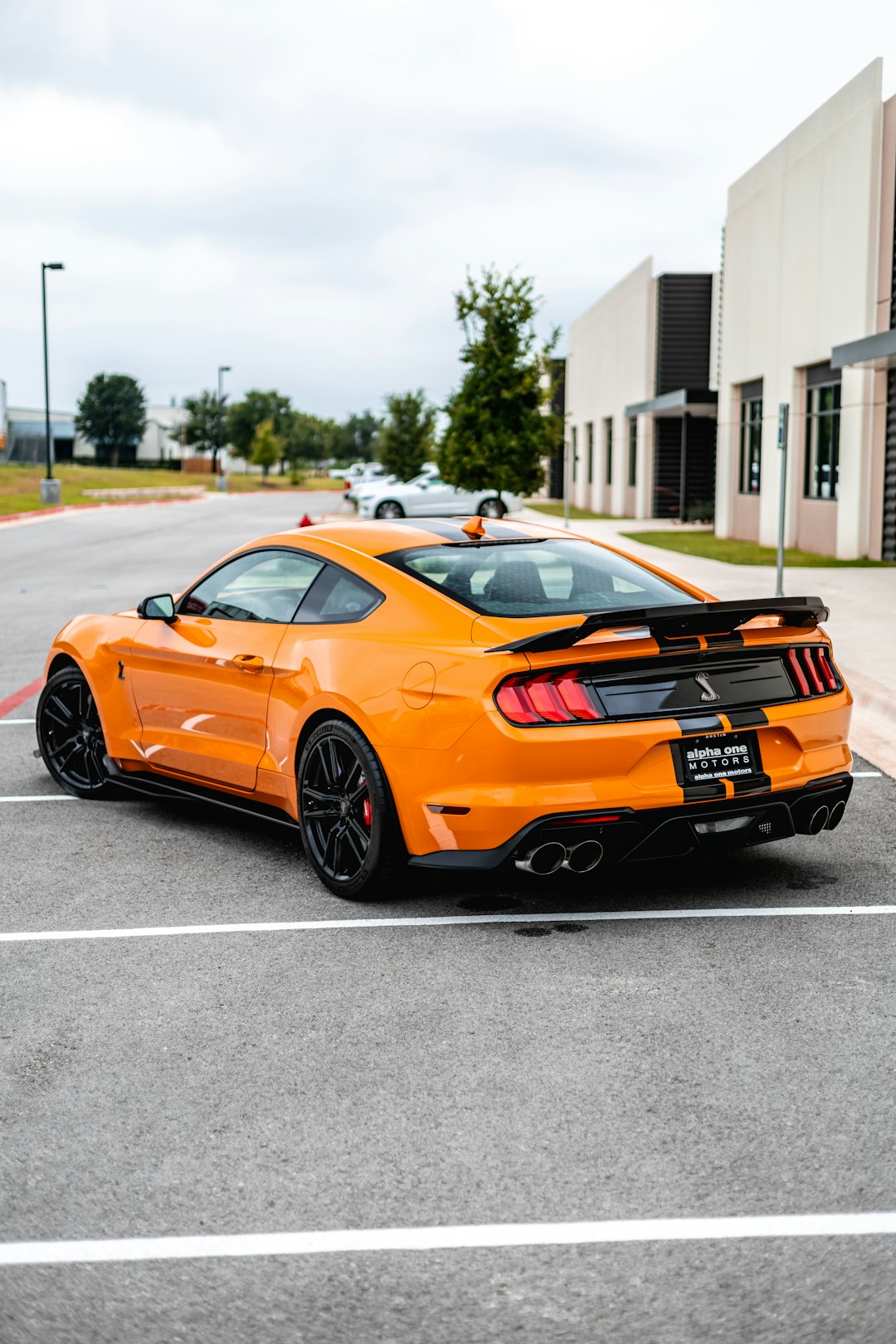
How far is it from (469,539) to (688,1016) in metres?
2.68

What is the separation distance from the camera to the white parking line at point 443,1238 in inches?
130

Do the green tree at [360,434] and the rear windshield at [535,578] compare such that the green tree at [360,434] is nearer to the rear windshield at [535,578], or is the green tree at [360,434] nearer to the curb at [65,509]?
the curb at [65,509]

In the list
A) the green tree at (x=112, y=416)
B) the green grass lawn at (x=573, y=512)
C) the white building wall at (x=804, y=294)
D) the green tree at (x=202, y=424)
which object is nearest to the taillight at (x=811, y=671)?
the white building wall at (x=804, y=294)

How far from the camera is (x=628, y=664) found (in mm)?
5578

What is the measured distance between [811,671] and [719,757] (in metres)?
0.68

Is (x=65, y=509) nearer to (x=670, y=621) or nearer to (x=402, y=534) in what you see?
(x=402, y=534)

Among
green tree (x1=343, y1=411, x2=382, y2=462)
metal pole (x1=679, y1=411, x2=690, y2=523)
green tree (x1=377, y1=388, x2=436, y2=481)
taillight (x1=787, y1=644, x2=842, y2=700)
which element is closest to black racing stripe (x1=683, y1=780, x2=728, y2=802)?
taillight (x1=787, y1=644, x2=842, y2=700)

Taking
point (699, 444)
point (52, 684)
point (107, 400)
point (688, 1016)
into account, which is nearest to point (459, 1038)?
point (688, 1016)

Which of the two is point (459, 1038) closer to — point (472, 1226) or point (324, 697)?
point (472, 1226)

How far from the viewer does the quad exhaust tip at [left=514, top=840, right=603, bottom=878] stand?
547 cm

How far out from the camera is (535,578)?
6.31 meters

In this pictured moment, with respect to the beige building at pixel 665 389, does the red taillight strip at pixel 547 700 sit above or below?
below

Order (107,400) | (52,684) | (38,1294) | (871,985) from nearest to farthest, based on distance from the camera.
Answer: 1. (38,1294)
2. (871,985)
3. (52,684)
4. (107,400)

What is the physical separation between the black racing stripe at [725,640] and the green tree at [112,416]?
14594 centimetres
